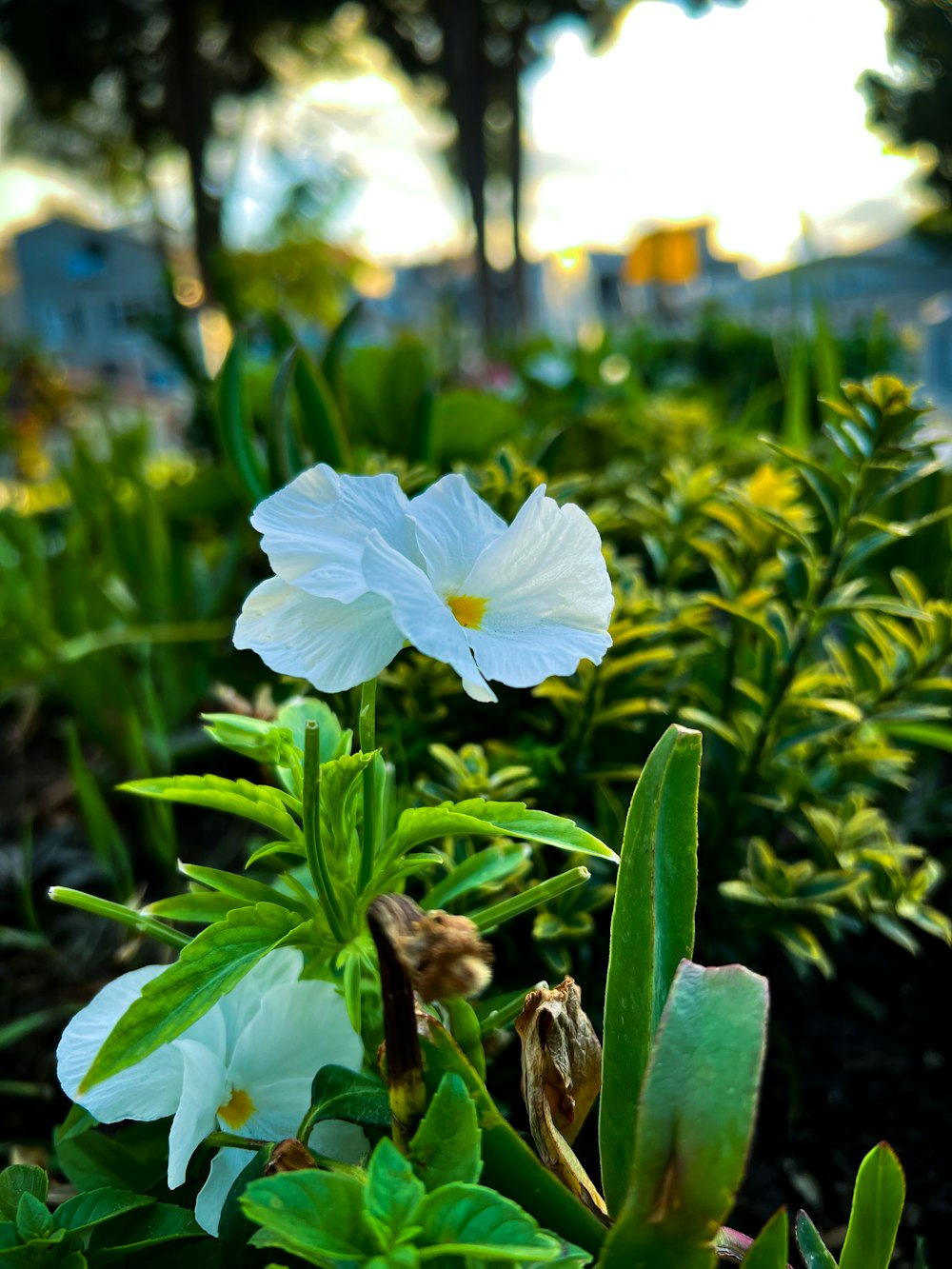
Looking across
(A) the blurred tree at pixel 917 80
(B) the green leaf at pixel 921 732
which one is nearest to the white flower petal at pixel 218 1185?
(B) the green leaf at pixel 921 732

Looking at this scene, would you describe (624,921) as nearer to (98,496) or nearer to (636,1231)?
(636,1231)

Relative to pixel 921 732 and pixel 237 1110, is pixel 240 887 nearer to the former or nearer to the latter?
pixel 237 1110

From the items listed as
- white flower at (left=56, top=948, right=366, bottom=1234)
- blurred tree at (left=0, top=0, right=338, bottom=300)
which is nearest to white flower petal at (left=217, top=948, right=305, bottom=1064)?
white flower at (left=56, top=948, right=366, bottom=1234)

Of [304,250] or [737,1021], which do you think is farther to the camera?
[304,250]

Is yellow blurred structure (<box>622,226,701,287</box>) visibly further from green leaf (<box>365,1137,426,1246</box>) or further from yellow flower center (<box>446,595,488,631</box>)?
green leaf (<box>365,1137,426,1246</box>)

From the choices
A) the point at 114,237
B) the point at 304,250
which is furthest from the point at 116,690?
the point at 304,250

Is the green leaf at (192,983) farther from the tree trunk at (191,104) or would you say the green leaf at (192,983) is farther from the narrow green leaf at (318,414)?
the tree trunk at (191,104)
